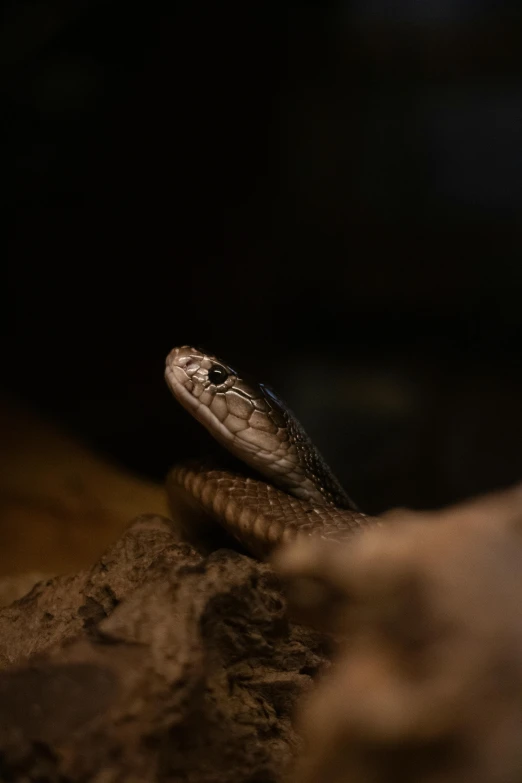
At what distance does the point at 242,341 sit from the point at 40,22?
2489 millimetres

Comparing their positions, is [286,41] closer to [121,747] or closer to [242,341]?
[242,341]

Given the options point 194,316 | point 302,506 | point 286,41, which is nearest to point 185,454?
point 194,316

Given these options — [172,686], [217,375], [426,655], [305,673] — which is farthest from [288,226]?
[426,655]

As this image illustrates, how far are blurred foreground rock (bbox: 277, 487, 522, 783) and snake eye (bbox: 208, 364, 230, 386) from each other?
1.45 meters

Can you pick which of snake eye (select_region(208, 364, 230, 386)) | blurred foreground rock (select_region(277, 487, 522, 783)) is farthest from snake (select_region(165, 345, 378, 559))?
blurred foreground rock (select_region(277, 487, 522, 783))

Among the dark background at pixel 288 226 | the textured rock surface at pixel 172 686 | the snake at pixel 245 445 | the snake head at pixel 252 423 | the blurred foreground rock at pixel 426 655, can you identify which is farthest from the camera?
the dark background at pixel 288 226

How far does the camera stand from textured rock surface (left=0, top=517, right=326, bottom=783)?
125 centimetres

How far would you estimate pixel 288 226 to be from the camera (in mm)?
5078

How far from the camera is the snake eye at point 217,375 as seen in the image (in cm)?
264

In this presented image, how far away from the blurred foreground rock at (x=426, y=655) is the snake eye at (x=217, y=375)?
4.74 feet

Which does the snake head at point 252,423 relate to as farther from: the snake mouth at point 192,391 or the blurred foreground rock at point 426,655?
the blurred foreground rock at point 426,655

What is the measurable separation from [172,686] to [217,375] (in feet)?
4.78

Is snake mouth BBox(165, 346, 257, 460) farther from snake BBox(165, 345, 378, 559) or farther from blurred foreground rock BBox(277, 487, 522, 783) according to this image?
blurred foreground rock BBox(277, 487, 522, 783)

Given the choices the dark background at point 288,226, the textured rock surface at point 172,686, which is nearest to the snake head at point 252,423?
the textured rock surface at point 172,686
